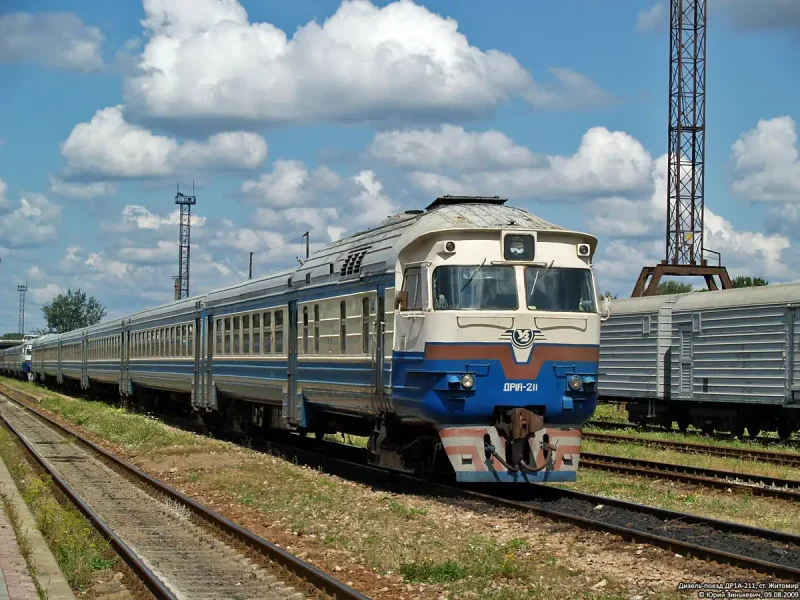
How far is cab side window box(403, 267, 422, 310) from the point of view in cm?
1376

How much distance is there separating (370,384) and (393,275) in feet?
5.64

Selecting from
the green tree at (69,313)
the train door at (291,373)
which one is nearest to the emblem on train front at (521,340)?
the train door at (291,373)

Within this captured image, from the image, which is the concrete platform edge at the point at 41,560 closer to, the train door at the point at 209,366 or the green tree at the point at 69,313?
the train door at the point at 209,366

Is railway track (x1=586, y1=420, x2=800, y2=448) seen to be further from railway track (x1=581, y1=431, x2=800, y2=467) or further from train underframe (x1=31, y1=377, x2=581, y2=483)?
train underframe (x1=31, y1=377, x2=581, y2=483)

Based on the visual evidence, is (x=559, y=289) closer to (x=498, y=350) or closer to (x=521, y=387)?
(x=498, y=350)

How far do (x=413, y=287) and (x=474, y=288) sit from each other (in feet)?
2.69

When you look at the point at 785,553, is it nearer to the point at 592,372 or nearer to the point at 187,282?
the point at 592,372

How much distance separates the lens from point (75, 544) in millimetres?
11375

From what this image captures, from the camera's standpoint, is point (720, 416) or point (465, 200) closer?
point (465, 200)

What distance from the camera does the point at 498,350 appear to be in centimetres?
1347

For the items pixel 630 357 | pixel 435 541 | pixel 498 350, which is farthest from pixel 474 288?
pixel 630 357

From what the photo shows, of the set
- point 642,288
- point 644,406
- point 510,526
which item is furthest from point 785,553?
point 642,288

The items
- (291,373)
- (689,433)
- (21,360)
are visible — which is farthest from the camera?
(21,360)

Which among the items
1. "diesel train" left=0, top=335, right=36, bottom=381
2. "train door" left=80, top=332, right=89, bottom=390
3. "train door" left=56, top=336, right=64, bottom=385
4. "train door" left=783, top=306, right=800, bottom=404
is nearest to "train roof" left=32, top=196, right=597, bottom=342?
"train door" left=783, top=306, right=800, bottom=404
